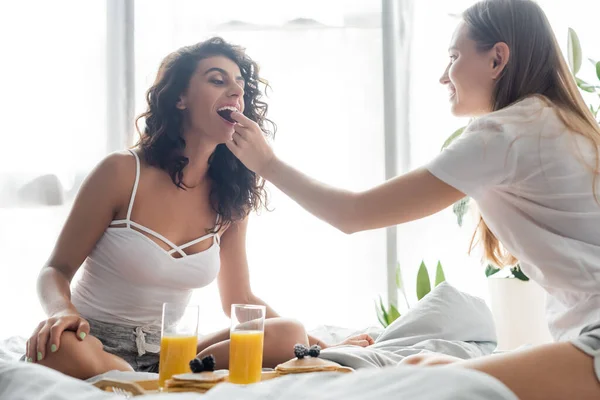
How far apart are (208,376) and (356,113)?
2156mm

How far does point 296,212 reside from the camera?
3111 millimetres

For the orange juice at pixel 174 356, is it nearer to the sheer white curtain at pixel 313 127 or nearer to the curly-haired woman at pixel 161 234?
the curly-haired woman at pixel 161 234

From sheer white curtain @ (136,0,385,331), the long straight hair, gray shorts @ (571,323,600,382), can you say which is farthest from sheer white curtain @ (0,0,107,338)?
gray shorts @ (571,323,600,382)

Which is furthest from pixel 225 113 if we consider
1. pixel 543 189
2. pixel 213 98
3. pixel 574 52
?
pixel 574 52

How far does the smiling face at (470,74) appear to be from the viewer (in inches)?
57.3

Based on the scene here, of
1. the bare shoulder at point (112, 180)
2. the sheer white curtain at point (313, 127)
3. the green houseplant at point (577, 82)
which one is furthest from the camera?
the sheer white curtain at point (313, 127)

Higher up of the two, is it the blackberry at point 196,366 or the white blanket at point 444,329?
the blackberry at point 196,366

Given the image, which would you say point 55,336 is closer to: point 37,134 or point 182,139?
point 182,139

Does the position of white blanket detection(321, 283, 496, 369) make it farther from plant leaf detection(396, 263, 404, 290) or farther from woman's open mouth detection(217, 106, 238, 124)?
plant leaf detection(396, 263, 404, 290)

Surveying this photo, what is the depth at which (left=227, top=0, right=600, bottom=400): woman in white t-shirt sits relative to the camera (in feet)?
3.51

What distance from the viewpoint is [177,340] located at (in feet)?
3.97

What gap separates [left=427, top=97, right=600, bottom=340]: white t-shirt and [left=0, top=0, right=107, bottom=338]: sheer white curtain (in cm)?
217

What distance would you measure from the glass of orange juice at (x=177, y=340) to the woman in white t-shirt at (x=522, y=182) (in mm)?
379

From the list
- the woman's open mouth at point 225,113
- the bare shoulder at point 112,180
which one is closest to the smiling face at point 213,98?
the woman's open mouth at point 225,113
